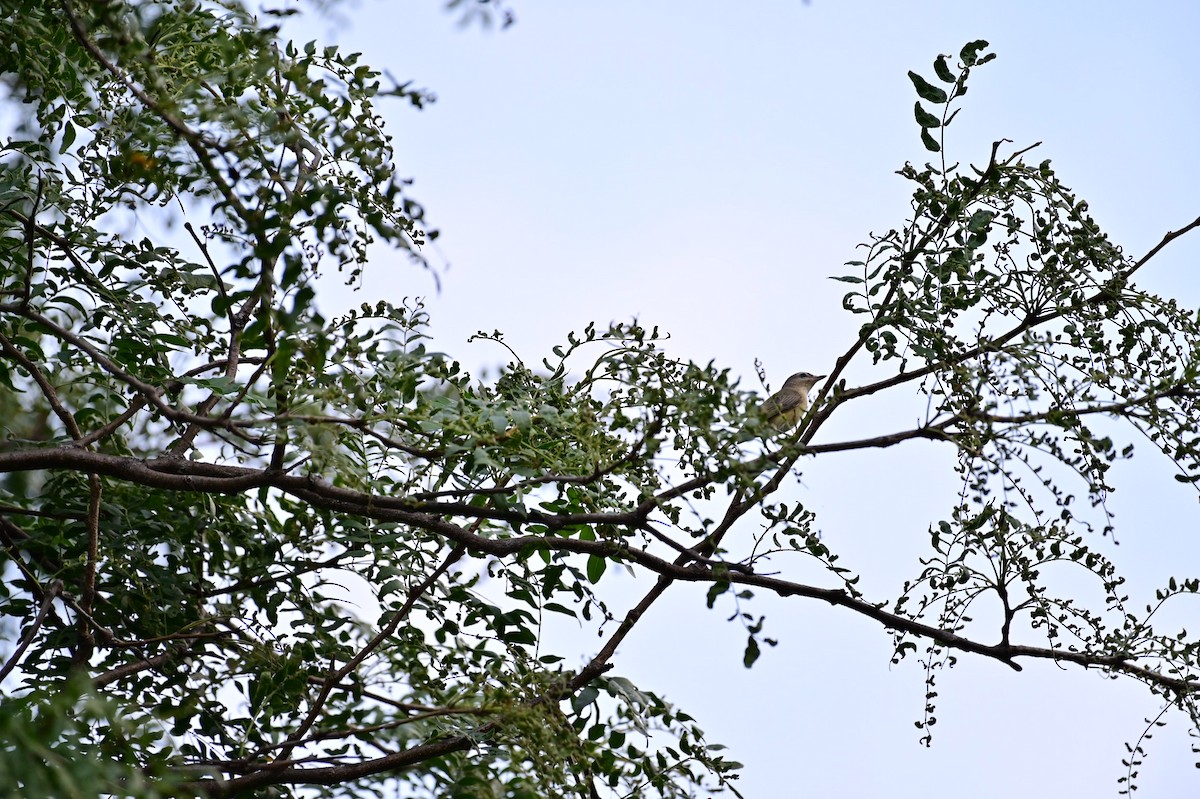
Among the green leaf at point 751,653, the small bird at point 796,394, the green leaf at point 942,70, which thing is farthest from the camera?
the small bird at point 796,394

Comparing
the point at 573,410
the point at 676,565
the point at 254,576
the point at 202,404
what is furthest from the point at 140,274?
the point at 676,565

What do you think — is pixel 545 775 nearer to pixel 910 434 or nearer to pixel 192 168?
pixel 910 434

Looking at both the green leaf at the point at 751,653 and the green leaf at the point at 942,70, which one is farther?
the green leaf at the point at 942,70

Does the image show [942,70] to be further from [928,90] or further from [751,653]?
[751,653]

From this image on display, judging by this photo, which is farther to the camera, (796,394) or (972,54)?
(796,394)

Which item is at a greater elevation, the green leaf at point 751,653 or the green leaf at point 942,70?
the green leaf at point 942,70

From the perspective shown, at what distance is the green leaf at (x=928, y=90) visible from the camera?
2953 millimetres

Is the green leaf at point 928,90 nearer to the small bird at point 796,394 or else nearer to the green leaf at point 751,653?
the green leaf at point 751,653

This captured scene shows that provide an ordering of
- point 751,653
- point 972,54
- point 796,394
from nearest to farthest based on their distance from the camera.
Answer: point 751,653 < point 972,54 < point 796,394

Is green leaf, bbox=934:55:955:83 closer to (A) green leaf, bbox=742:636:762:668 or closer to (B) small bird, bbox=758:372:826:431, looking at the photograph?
(A) green leaf, bbox=742:636:762:668

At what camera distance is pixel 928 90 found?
2957 mm

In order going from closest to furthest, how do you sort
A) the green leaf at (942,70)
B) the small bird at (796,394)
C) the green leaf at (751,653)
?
the green leaf at (751,653) < the green leaf at (942,70) < the small bird at (796,394)

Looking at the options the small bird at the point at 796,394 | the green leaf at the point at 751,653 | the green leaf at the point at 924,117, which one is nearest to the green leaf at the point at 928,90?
the green leaf at the point at 924,117

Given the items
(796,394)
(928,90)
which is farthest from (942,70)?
(796,394)
